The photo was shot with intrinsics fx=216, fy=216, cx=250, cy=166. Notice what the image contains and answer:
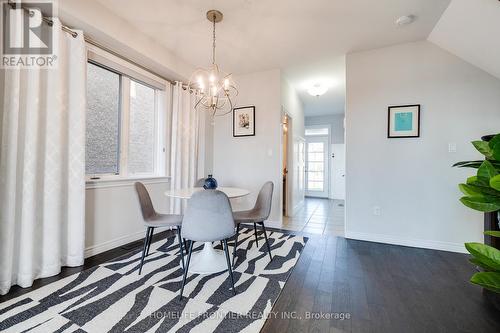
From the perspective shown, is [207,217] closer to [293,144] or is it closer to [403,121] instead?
[403,121]

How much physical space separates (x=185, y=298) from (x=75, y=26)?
2.73 metres

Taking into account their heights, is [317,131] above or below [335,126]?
below

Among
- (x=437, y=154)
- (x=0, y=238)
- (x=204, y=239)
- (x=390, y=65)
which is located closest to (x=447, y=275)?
(x=437, y=154)

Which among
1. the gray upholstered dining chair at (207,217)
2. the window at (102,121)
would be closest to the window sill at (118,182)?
the window at (102,121)

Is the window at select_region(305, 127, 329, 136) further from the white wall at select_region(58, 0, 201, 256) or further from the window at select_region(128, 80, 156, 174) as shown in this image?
the window at select_region(128, 80, 156, 174)

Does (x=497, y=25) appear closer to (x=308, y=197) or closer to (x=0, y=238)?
(x=0, y=238)

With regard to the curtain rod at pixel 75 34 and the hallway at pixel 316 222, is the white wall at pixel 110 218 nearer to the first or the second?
the curtain rod at pixel 75 34

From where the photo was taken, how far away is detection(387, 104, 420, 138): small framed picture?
278 centimetres

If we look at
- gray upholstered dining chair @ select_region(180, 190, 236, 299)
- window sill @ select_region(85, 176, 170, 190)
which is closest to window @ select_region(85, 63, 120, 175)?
window sill @ select_region(85, 176, 170, 190)

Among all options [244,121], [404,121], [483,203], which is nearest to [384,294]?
[483,203]

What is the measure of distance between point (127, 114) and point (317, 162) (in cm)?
586

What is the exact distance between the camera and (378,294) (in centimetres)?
175

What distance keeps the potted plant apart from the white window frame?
10.2ft

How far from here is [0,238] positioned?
1.69 meters
